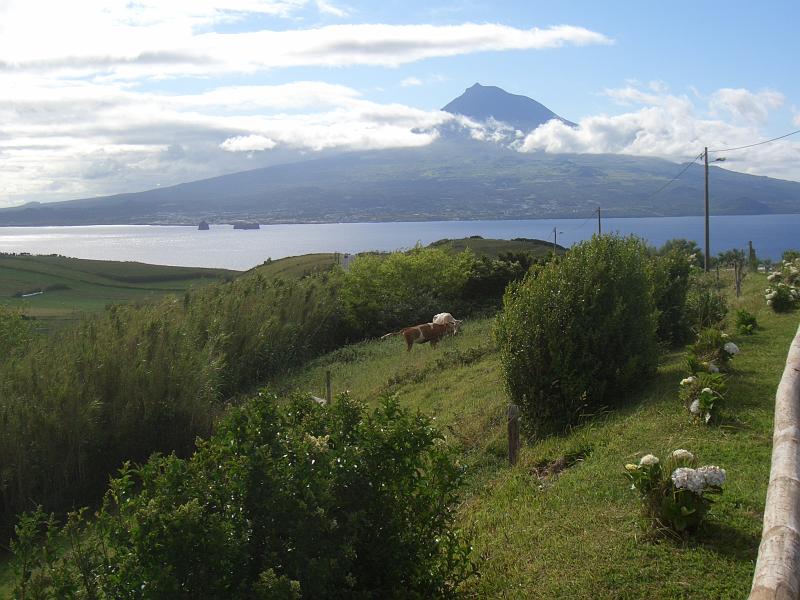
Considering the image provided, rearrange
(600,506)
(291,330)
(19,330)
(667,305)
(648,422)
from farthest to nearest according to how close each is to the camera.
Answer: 1. (291,330)
2. (19,330)
3. (667,305)
4. (648,422)
5. (600,506)

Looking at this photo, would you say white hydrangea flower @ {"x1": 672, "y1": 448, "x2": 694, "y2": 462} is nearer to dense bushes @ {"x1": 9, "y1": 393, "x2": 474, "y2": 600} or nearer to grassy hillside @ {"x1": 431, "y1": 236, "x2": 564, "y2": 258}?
dense bushes @ {"x1": 9, "y1": 393, "x2": 474, "y2": 600}

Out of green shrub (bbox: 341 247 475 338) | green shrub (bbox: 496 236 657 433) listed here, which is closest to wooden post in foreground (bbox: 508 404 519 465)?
green shrub (bbox: 496 236 657 433)

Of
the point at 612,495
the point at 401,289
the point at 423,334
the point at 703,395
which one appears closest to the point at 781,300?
the point at 703,395

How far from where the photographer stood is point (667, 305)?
15047 mm

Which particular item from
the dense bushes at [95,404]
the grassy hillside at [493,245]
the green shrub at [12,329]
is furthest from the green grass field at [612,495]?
the grassy hillside at [493,245]

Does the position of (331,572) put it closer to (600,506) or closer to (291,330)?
(600,506)

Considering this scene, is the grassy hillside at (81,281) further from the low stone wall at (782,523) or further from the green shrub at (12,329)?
the low stone wall at (782,523)

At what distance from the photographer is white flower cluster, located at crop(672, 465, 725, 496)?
5574 mm

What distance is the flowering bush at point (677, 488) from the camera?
5625 mm

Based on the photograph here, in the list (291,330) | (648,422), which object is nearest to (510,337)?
(648,422)

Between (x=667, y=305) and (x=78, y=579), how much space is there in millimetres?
12937

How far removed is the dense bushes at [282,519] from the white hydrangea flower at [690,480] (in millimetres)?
1668

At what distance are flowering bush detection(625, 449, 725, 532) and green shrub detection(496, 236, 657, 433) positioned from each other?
4325mm

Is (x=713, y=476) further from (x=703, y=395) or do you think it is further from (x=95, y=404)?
(x=95, y=404)
